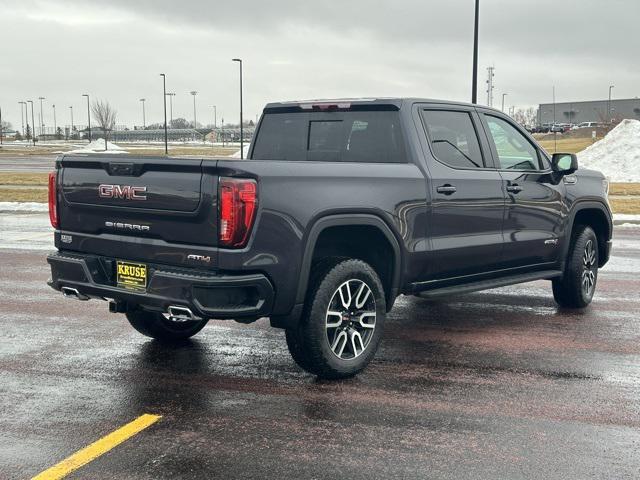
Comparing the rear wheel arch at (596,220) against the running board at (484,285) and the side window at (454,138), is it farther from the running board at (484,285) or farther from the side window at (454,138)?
the side window at (454,138)

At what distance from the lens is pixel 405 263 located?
5859mm

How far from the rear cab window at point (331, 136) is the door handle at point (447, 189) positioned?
35cm

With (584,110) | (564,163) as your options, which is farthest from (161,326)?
(584,110)

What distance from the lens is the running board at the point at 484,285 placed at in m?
6.24

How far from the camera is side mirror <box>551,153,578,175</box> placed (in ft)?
24.0

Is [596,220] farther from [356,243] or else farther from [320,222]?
[320,222]

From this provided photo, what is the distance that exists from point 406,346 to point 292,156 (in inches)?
72.7

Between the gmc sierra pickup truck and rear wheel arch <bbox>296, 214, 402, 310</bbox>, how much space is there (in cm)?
1

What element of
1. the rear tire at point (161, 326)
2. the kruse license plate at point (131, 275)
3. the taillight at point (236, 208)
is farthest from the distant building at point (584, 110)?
the taillight at point (236, 208)

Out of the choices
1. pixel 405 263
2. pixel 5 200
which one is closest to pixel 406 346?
pixel 405 263

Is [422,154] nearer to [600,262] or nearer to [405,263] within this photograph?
[405,263]

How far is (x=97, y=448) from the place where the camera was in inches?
167

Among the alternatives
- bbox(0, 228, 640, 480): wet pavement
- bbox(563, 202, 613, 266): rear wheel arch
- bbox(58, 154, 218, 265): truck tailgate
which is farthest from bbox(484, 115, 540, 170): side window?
bbox(58, 154, 218, 265): truck tailgate

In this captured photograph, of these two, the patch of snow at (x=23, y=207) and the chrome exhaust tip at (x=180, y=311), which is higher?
the chrome exhaust tip at (x=180, y=311)
